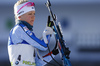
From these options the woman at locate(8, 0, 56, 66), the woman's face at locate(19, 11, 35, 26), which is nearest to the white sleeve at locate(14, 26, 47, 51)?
the woman at locate(8, 0, 56, 66)

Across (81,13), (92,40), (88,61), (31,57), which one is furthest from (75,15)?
(31,57)

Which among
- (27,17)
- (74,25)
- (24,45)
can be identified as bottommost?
(74,25)

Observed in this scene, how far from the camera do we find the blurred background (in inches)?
538

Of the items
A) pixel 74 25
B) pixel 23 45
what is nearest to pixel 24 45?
pixel 23 45

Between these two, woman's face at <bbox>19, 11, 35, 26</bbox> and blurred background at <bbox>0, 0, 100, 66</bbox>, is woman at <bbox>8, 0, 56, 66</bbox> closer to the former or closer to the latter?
woman's face at <bbox>19, 11, 35, 26</bbox>

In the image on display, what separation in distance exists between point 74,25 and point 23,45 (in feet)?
31.4

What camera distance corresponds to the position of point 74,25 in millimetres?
14648

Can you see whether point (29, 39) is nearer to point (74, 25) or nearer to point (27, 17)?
point (27, 17)

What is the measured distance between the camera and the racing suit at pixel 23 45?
5164mm

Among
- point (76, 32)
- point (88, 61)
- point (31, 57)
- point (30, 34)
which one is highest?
point (30, 34)

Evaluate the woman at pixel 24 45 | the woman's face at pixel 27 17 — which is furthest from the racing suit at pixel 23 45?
the woman's face at pixel 27 17

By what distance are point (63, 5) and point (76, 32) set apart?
1359 millimetres

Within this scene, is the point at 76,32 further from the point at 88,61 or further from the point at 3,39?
the point at 3,39

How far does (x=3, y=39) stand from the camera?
1418 centimetres
